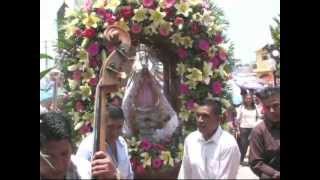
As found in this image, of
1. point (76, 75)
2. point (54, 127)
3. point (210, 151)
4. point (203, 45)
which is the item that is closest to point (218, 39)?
point (203, 45)

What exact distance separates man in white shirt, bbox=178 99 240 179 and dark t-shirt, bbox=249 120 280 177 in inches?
4.4

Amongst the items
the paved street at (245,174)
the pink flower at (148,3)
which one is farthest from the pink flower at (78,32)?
the paved street at (245,174)

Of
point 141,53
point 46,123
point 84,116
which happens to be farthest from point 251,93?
point 46,123

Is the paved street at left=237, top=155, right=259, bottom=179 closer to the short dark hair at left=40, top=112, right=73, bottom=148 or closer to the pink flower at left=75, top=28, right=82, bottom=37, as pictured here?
the short dark hair at left=40, top=112, right=73, bottom=148

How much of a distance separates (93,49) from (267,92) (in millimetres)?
1145

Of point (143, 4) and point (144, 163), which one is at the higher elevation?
point (143, 4)

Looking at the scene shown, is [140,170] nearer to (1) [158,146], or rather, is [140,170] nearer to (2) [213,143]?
(1) [158,146]

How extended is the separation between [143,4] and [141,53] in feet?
1.02

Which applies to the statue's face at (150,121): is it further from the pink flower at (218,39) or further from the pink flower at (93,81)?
the pink flower at (218,39)

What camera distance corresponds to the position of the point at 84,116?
140 inches

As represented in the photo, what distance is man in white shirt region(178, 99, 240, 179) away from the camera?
11.7 ft
